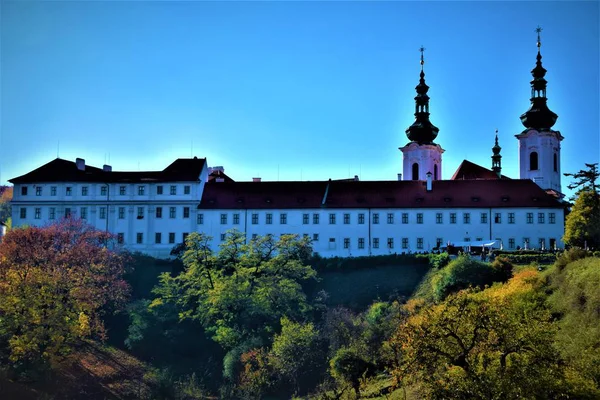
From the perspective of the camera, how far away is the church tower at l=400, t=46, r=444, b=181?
241 feet

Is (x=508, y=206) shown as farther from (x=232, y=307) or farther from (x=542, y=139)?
(x=232, y=307)

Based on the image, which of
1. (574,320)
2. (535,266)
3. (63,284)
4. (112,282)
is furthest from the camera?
(112,282)

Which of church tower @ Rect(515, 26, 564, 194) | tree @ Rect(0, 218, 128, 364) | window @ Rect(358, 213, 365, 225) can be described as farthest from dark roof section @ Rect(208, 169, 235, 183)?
church tower @ Rect(515, 26, 564, 194)

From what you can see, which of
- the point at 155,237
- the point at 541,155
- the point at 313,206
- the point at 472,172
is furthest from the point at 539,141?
the point at 155,237

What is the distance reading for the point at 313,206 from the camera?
203ft

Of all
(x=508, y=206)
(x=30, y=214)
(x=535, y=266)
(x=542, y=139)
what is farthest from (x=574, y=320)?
Answer: (x=30, y=214)

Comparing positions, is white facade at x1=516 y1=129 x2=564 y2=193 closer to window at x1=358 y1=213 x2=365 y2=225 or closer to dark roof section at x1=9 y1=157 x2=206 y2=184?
window at x1=358 y1=213 x2=365 y2=225

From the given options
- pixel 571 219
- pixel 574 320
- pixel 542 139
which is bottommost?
pixel 574 320

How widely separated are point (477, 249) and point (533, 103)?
70.6 ft

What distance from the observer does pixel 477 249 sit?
55.3m

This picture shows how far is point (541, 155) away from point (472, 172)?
23.8ft

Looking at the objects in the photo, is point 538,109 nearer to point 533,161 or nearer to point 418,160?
point 533,161

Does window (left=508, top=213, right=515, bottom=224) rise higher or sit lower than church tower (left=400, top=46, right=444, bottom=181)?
lower

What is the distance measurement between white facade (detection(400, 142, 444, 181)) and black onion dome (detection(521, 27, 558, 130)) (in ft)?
29.2
